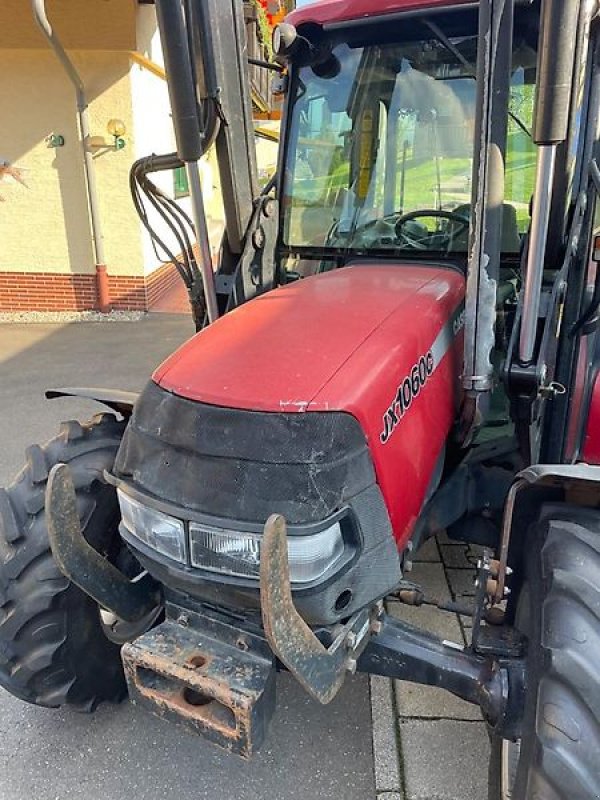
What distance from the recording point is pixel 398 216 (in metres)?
2.57

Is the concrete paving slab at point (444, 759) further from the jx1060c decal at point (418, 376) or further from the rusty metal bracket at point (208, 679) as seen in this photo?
the jx1060c decal at point (418, 376)

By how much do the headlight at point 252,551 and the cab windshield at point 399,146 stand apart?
135 centimetres

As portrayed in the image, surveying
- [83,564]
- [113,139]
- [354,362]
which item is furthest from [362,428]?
[113,139]

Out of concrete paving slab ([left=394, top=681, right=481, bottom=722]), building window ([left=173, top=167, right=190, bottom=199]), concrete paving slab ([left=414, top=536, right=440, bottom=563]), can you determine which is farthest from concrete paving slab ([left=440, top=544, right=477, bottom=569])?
building window ([left=173, top=167, right=190, bottom=199])

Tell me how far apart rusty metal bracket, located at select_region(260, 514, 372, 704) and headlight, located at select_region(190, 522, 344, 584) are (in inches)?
3.9

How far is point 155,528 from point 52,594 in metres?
0.67

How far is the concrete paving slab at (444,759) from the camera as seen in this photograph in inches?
83.6

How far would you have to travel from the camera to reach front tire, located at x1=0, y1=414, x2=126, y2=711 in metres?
2.10

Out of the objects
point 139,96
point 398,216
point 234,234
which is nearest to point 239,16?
point 234,234

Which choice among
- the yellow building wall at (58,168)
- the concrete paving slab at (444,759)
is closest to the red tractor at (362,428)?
the concrete paving slab at (444,759)

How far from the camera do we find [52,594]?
82.6 inches

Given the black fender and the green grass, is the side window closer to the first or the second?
the green grass

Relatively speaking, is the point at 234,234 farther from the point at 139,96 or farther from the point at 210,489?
the point at 139,96

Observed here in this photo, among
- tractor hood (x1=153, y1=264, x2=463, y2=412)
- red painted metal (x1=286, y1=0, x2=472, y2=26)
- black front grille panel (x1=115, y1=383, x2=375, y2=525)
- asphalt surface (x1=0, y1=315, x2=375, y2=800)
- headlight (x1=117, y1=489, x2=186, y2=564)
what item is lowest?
asphalt surface (x1=0, y1=315, x2=375, y2=800)
